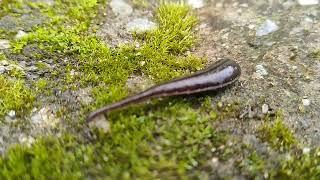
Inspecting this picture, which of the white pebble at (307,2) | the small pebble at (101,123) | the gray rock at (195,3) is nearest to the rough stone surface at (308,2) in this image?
the white pebble at (307,2)

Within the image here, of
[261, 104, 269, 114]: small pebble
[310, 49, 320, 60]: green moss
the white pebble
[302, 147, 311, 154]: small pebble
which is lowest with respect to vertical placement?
[302, 147, 311, 154]: small pebble

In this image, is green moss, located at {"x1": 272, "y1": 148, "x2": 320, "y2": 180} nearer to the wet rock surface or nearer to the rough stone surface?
the wet rock surface

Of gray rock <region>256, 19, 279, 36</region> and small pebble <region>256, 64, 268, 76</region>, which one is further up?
gray rock <region>256, 19, 279, 36</region>

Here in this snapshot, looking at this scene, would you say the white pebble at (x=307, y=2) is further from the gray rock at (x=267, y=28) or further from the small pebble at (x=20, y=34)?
the small pebble at (x=20, y=34)

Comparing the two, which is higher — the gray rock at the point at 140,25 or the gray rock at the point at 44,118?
the gray rock at the point at 140,25

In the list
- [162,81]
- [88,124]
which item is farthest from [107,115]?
[162,81]

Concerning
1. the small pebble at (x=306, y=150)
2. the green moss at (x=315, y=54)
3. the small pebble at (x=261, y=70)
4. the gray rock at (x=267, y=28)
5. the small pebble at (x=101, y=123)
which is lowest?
the small pebble at (x=306, y=150)

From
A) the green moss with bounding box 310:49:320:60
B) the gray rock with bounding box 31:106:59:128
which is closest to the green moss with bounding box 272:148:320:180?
the green moss with bounding box 310:49:320:60
